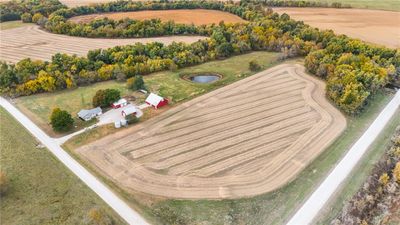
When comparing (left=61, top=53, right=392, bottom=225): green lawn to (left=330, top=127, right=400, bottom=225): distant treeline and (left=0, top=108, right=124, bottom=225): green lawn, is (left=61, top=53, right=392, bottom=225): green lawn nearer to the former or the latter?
(left=0, top=108, right=124, bottom=225): green lawn

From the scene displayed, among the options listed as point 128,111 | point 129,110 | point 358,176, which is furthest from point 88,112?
point 358,176

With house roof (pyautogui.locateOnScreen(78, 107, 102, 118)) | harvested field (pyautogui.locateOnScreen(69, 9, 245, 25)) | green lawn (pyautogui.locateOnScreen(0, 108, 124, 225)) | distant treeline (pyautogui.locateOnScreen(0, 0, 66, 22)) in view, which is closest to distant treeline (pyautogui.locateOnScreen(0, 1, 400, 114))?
harvested field (pyautogui.locateOnScreen(69, 9, 245, 25))

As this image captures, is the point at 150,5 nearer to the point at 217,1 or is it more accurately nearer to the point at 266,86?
the point at 217,1

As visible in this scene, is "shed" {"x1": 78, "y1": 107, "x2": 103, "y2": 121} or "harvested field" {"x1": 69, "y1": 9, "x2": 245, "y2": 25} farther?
"harvested field" {"x1": 69, "y1": 9, "x2": 245, "y2": 25}

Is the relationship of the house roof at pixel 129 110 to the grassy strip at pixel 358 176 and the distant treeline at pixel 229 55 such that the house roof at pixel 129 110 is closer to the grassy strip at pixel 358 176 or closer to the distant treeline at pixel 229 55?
the distant treeline at pixel 229 55

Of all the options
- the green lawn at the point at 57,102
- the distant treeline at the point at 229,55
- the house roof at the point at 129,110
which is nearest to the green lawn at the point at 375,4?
the distant treeline at the point at 229,55

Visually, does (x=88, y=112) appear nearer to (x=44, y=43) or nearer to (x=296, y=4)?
(x=44, y=43)

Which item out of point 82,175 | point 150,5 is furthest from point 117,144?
point 150,5

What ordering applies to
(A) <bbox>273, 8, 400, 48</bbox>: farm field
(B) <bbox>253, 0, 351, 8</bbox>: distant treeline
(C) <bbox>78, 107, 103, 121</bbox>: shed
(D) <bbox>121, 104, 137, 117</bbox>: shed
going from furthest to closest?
(B) <bbox>253, 0, 351, 8</bbox>: distant treeline → (A) <bbox>273, 8, 400, 48</bbox>: farm field → (D) <bbox>121, 104, 137, 117</bbox>: shed → (C) <bbox>78, 107, 103, 121</bbox>: shed
